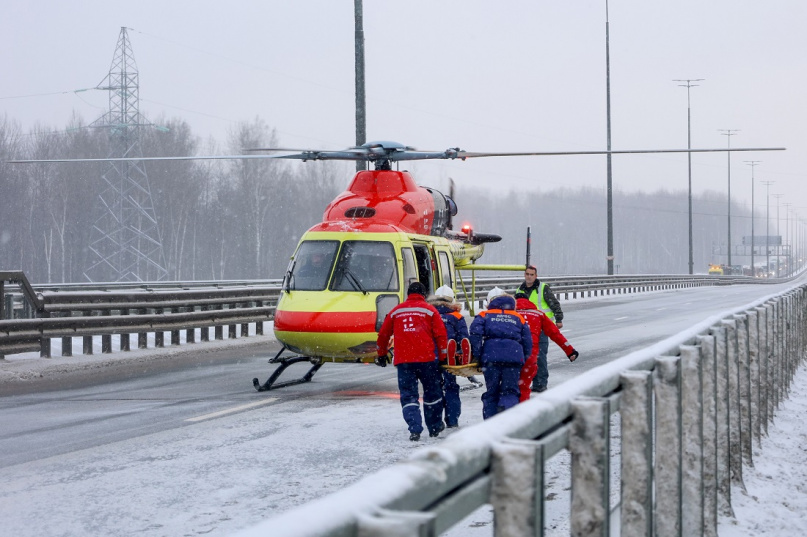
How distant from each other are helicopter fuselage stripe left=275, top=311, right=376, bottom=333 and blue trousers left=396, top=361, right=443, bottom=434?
2974 mm

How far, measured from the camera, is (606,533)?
3.09 meters

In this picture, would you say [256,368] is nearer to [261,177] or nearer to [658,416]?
[658,416]

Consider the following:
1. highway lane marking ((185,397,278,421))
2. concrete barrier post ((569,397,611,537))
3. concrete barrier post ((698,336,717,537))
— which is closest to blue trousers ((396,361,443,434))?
highway lane marking ((185,397,278,421))

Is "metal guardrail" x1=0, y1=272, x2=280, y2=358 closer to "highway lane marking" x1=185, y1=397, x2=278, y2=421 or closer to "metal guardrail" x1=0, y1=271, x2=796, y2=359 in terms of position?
"metal guardrail" x1=0, y1=271, x2=796, y2=359

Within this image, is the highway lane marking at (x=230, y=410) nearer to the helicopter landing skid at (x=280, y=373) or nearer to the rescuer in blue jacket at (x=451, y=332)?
the helicopter landing skid at (x=280, y=373)

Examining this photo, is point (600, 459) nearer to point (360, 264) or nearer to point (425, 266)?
point (360, 264)

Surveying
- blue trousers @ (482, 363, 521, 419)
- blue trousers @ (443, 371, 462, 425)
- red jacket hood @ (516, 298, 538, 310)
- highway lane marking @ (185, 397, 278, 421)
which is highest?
red jacket hood @ (516, 298, 538, 310)

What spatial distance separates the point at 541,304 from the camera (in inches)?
512

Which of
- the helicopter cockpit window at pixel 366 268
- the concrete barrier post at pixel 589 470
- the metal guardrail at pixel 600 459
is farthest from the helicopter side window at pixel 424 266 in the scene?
the concrete barrier post at pixel 589 470

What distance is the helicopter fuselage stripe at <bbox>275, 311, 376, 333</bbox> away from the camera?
12188 millimetres

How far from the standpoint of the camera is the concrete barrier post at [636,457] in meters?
3.70

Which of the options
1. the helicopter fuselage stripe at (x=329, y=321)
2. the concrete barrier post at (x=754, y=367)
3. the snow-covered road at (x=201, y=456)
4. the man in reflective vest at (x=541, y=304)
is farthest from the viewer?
the man in reflective vest at (x=541, y=304)

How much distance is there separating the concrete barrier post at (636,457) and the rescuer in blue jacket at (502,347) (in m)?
4.81

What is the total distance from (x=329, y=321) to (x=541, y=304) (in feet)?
9.23
